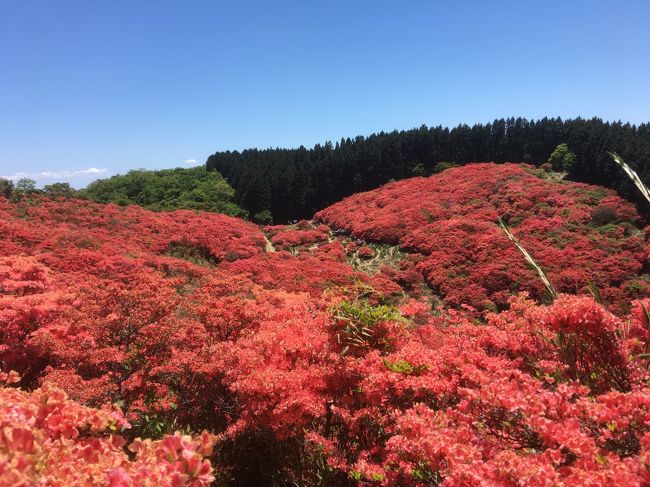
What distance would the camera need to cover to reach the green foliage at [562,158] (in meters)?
35.1

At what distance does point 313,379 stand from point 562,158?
38.1 m

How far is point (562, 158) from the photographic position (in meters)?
36.2

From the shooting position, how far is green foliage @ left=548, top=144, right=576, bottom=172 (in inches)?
1382

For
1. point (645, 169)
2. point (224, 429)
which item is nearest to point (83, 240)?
point (224, 429)

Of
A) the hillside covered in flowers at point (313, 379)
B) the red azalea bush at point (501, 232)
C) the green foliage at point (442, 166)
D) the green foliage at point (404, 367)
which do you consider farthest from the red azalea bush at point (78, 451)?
the green foliage at point (442, 166)

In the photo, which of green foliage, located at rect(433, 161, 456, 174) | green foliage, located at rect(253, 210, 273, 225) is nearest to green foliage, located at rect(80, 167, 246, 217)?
green foliage, located at rect(253, 210, 273, 225)

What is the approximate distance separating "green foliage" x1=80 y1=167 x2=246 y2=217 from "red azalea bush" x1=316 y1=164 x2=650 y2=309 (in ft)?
38.9

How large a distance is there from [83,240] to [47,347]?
1447 cm

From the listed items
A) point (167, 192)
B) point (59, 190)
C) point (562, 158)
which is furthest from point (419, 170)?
point (59, 190)

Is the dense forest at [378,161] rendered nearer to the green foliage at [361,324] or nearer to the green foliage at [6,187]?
the green foliage at [6,187]

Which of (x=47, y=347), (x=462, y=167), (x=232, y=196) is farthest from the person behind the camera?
(x=232, y=196)

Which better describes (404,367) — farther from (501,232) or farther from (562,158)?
(562,158)

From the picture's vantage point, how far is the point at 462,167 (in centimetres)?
4144

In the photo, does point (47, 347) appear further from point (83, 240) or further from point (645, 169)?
point (645, 169)
